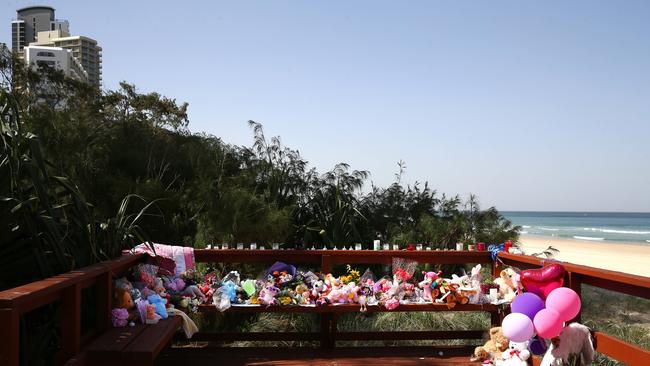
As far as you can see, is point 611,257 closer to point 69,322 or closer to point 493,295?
point 493,295

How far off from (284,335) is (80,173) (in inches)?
147

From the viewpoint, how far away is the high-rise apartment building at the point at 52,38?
105ft

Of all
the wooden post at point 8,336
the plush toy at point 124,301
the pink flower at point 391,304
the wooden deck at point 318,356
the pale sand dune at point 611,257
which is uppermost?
the wooden post at point 8,336

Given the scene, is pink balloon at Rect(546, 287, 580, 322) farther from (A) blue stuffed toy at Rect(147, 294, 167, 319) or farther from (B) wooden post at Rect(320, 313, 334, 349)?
(A) blue stuffed toy at Rect(147, 294, 167, 319)

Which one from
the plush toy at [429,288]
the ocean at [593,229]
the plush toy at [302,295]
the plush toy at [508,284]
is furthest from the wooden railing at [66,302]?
the ocean at [593,229]

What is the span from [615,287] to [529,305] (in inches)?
19.0

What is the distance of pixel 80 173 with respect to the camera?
6.81 meters

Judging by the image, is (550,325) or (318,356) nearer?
(550,325)

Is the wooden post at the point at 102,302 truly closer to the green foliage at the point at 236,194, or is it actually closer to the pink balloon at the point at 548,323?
the green foliage at the point at 236,194

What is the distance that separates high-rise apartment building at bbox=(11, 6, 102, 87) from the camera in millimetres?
31859

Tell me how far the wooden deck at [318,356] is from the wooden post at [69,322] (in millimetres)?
1305

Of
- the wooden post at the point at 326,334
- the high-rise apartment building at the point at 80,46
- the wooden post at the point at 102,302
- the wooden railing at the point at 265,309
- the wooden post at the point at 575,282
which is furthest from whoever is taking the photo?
the high-rise apartment building at the point at 80,46

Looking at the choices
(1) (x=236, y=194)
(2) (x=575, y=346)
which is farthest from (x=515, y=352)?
(1) (x=236, y=194)

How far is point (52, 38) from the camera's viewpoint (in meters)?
32.7
